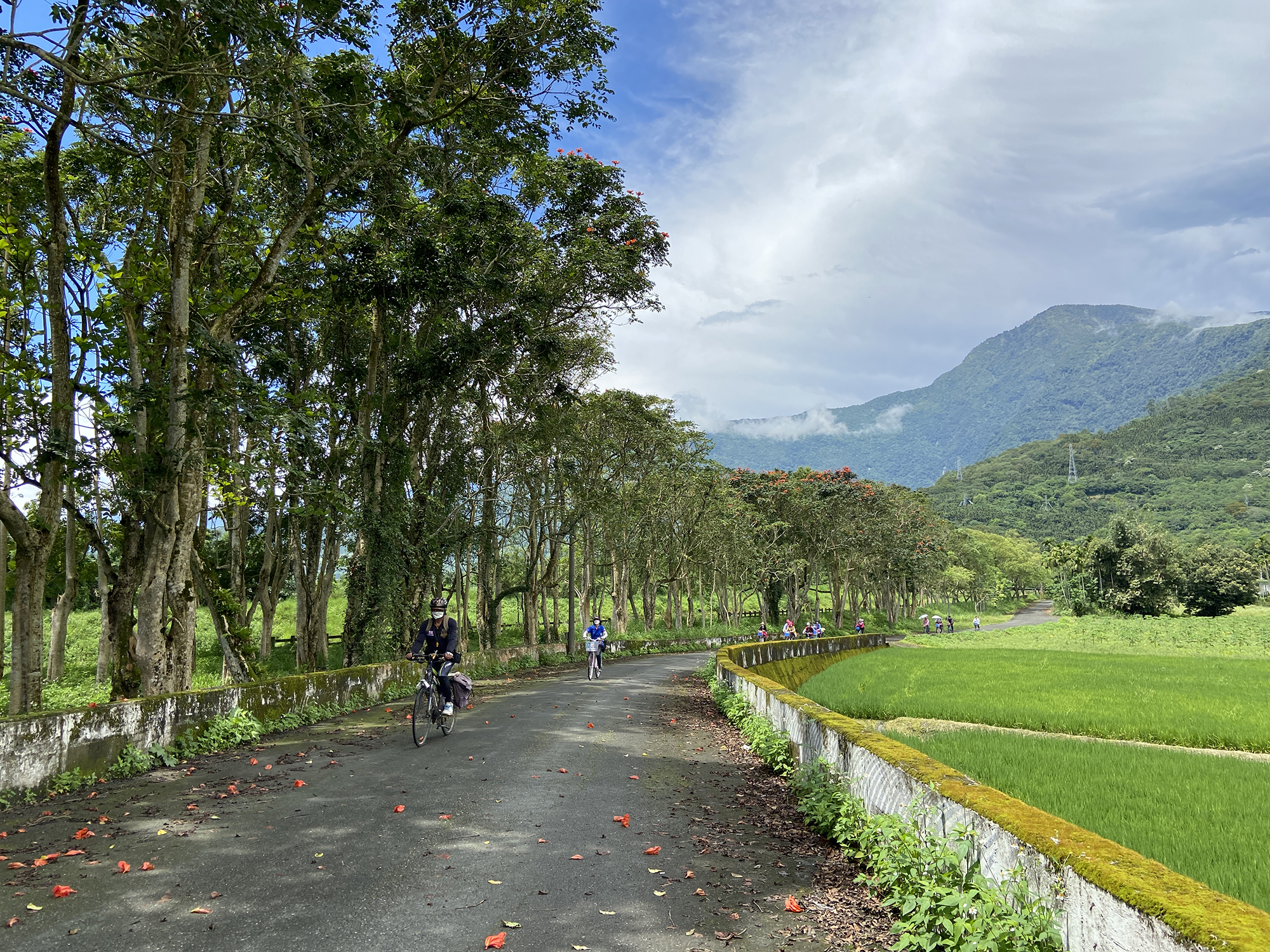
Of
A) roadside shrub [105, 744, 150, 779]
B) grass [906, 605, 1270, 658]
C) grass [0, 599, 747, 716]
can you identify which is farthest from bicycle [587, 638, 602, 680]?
grass [906, 605, 1270, 658]

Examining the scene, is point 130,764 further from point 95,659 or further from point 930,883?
point 95,659

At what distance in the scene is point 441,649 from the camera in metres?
11.0

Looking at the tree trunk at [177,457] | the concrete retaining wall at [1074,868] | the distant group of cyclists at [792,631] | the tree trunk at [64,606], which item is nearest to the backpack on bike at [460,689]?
the tree trunk at [177,457]

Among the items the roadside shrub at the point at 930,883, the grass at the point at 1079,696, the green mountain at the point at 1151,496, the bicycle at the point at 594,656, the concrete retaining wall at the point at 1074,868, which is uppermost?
the green mountain at the point at 1151,496

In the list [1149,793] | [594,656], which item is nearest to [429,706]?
[1149,793]

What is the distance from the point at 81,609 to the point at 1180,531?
6494 inches

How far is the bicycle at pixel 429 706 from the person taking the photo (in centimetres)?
1051

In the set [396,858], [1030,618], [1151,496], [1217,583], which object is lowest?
[1030,618]

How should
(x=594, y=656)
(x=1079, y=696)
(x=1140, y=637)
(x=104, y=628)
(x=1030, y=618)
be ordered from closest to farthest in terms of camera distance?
(x=1079, y=696), (x=104, y=628), (x=594, y=656), (x=1140, y=637), (x=1030, y=618)

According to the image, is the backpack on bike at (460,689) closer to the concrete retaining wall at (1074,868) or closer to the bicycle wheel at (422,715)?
the bicycle wheel at (422,715)

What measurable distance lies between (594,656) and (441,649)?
35.3 ft

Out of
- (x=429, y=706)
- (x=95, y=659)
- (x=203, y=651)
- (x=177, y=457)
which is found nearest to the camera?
(x=429, y=706)

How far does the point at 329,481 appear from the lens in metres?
21.0

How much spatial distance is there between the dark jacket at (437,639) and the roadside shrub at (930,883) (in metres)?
5.58
